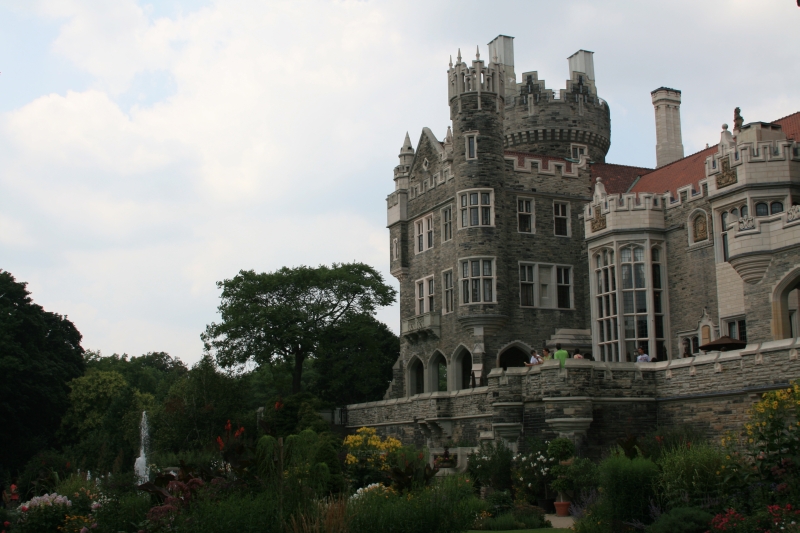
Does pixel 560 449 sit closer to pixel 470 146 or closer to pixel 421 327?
pixel 470 146

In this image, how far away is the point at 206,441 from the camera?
41.0 meters

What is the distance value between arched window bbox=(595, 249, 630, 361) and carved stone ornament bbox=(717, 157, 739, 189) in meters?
5.23

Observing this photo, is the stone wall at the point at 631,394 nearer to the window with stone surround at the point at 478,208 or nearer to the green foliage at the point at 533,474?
the green foliage at the point at 533,474

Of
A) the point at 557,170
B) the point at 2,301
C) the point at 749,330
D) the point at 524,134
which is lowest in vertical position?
the point at 749,330

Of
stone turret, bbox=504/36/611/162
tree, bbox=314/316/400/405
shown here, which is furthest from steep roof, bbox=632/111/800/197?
tree, bbox=314/316/400/405

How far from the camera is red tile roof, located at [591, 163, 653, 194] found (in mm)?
40188

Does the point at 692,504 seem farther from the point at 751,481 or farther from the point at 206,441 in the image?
the point at 206,441

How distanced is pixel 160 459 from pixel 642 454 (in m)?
21.9

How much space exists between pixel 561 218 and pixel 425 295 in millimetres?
6780

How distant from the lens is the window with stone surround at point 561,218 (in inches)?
1569

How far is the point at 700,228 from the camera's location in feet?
106

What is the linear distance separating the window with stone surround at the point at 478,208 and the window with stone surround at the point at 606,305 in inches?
201

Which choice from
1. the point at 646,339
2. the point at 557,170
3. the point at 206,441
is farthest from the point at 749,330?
the point at 206,441

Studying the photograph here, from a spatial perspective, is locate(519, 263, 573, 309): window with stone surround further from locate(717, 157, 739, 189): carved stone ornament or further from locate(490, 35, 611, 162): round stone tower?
locate(717, 157, 739, 189): carved stone ornament
